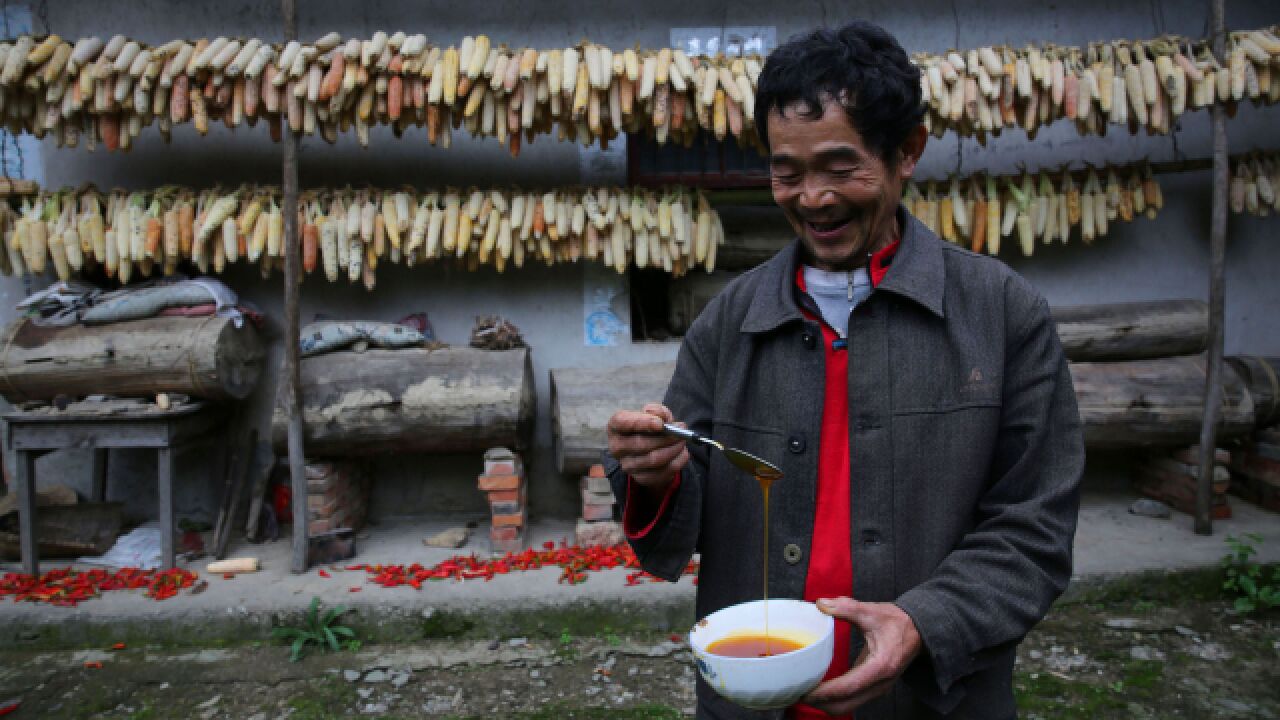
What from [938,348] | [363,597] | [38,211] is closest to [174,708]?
[363,597]

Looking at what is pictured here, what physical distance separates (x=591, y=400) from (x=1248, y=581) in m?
3.96

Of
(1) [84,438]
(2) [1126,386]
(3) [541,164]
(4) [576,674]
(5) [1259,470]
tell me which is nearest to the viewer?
(4) [576,674]

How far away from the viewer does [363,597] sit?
450 cm

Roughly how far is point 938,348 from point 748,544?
554mm

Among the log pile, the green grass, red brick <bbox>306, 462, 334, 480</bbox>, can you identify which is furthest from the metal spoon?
red brick <bbox>306, 462, 334, 480</bbox>

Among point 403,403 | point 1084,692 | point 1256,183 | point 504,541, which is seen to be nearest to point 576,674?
point 504,541

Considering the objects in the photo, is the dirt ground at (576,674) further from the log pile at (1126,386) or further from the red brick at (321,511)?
the log pile at (1126,386)

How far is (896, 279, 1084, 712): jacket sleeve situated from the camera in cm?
139

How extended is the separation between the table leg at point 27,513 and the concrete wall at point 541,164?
1.02 meters

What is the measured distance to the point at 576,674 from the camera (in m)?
4.15

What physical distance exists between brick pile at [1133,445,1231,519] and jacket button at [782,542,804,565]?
501 cm

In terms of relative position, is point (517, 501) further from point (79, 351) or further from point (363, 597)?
point (79, 351)

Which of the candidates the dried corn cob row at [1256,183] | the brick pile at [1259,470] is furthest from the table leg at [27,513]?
the brick pile at [1259,470]

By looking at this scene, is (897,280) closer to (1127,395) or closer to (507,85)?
(507,85)
